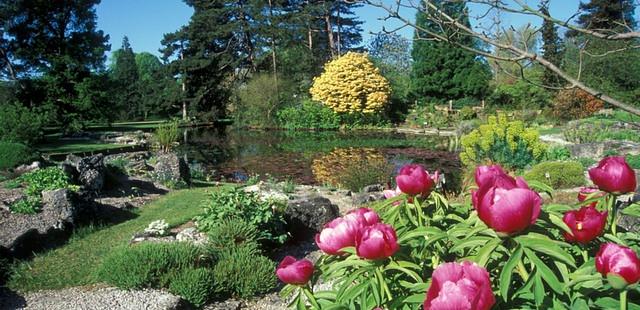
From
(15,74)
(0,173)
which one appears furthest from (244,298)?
(15,74)

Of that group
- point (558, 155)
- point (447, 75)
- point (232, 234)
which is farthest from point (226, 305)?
point (447, 75)

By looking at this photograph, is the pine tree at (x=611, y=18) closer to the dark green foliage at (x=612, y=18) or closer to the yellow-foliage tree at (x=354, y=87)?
the dark green foliage at (x=612, y=18)

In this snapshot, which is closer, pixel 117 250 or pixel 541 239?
pixel 541 239

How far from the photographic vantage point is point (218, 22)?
3559 centimetres

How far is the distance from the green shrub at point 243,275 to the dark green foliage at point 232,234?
0.35 m

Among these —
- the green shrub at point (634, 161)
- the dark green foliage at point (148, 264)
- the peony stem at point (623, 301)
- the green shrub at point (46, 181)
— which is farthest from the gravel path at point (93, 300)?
the green shrub at point (634, 161)

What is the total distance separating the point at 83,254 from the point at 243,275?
2313mm

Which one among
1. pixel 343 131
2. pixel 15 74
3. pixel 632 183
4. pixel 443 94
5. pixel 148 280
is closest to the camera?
pixel 632 183

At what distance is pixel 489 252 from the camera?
3.86 ft

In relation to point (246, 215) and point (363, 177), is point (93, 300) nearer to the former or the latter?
point (246, 215)

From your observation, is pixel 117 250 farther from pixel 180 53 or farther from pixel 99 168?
pixel 180 53

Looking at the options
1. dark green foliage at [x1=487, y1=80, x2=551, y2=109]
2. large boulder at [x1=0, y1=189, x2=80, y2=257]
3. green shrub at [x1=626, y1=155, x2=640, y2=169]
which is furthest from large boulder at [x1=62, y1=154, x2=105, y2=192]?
dark green foliage at [x1=487, y1=80, x2=551, y2=109]

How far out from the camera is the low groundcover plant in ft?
3.54

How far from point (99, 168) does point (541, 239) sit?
8949 mm
